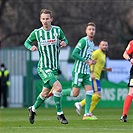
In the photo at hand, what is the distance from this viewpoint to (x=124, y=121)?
52.7 feet

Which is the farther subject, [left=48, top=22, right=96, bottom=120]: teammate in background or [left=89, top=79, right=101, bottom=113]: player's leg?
[left=89, top=79, right=101, bottom=113]: player's leg

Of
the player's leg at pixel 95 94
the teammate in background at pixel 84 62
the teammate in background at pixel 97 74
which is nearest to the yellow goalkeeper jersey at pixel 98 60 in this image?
the teammate in background at pixel 97 74

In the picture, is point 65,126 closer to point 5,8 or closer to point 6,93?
point 6,93

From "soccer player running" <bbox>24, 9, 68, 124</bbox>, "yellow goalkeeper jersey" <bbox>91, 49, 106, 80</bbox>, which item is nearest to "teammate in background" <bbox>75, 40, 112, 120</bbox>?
"yellow goalkeeper jersey" <bbox>91, 49, 106, 80</bbox>

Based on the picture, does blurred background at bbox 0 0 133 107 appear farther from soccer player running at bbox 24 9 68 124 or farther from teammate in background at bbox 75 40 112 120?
soccer player running at bbox 24 9 68 124

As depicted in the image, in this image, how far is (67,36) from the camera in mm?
41531

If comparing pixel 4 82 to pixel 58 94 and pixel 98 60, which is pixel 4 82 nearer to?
pixel 98 60

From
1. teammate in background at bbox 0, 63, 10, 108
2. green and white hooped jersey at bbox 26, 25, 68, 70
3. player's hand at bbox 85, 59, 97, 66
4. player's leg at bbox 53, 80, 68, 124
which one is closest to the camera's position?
player's leg at bbox 53, 80, 68, 124

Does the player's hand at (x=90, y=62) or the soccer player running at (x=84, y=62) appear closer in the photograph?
the player's hand at (x=90, y=62)

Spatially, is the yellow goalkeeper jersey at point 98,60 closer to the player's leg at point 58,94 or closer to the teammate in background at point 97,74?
the teammate in background at point 97,74

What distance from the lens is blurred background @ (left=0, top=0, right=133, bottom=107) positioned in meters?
29.4

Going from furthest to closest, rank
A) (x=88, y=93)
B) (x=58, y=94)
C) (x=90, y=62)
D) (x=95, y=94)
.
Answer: (x=95, y=94), (x=88, y=93), (x=90, y=62), (x=58, y=94)

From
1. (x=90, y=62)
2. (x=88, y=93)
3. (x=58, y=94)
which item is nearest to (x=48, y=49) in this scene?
(x=58, y=94)

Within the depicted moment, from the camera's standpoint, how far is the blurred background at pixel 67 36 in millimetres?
29375
